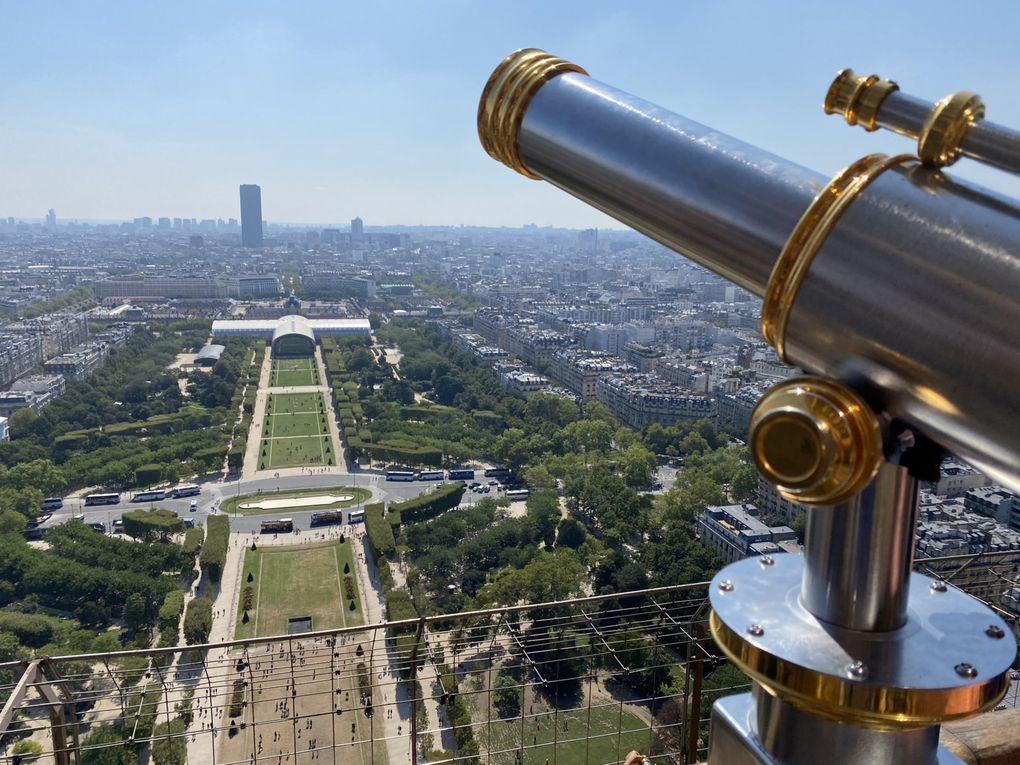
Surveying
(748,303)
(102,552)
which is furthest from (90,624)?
(748,303)

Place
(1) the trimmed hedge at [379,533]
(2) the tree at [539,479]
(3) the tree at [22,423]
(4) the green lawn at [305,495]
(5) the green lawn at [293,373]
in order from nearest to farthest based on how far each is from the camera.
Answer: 1. (1) the trimmed hedge at [379,533]
2. (4) the green lawn at [305,495]
3. (2) the tree at [539,479]
4. (3) the tree at [22,423]
5. (5) the green lawn at [293,373]

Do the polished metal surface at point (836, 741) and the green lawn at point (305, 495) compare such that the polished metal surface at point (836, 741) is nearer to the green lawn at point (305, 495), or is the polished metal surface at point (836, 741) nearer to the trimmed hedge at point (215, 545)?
the trimmed hedge at point (215, 545)

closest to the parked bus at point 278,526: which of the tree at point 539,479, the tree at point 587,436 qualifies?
the tree at point 539,479

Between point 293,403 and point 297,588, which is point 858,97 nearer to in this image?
point 297,588

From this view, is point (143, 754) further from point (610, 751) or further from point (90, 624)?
point (610, 751)

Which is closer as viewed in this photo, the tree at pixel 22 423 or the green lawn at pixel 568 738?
the green lawn at pixel 568 738

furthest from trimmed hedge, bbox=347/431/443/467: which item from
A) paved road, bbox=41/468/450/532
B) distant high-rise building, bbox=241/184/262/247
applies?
distant high-rise building, bbox=241/184/262/247

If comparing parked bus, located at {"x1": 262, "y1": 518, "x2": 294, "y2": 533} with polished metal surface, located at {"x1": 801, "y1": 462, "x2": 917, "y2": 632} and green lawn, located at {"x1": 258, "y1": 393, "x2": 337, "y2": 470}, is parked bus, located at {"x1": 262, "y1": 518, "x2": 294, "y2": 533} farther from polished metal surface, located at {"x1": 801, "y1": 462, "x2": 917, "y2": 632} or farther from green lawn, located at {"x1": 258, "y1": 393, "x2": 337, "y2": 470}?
polished metal surface, located at {"x1": 801, "y1": 462, "x2": 917, "y2": 632}
